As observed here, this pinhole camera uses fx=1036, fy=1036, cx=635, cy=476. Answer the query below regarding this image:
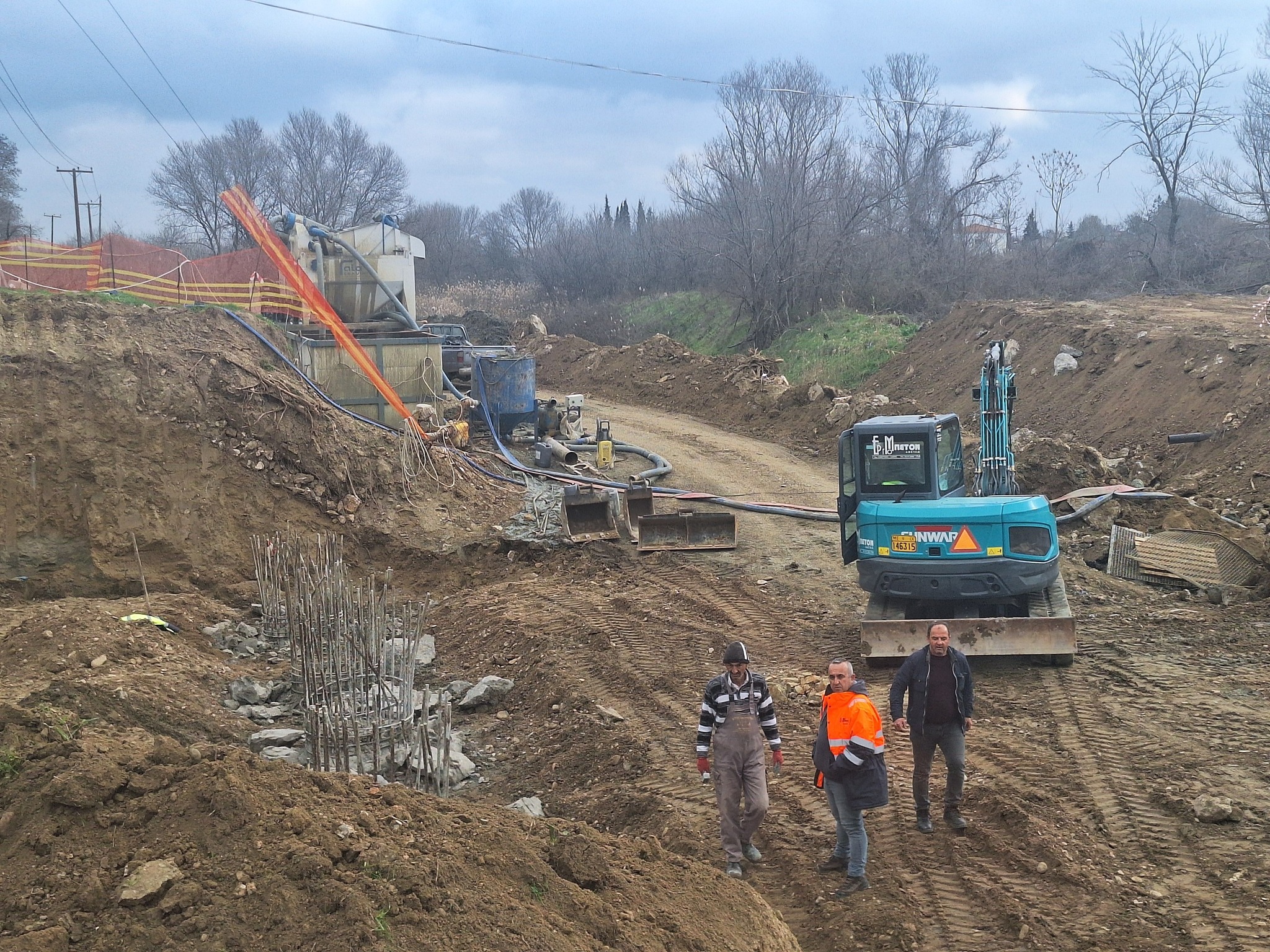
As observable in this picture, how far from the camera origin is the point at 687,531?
13.9 metres

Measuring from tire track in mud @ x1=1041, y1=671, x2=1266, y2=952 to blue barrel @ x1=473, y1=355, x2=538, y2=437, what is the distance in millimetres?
11533

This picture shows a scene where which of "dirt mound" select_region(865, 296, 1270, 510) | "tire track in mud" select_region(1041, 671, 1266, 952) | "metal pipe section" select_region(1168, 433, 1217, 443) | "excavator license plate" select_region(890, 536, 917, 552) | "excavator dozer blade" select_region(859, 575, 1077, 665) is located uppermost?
"dirt mound" select_region(865, 296, 1270, 510)

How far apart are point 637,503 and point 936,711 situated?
853 centimetres

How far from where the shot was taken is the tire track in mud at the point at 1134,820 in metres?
5.34

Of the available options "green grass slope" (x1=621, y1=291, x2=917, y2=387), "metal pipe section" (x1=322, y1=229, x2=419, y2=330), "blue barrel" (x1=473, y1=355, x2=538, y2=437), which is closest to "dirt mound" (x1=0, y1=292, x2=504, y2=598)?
"blue barrel" (x1=473, y1=355, x2=538, y2=437)

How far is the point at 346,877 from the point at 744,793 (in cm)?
273

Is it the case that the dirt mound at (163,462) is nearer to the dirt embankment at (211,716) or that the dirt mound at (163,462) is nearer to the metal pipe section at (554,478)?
the dirt embankment at (211,716)

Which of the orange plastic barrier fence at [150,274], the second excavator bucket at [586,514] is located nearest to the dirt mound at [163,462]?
the second excavator bucket at [586,514]

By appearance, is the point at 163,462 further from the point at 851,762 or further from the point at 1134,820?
the point at 1134,820

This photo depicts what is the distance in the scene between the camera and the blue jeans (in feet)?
19.3

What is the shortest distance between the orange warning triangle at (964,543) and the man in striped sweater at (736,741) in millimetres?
3783

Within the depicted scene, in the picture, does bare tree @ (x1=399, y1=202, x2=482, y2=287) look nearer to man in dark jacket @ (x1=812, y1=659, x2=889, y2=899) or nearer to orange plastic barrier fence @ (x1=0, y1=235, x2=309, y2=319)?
orange plastic barrier fence @ (x1=0, y1=235, x2=309, y2=319)

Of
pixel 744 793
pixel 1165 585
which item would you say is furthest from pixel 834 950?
pixel 1165 585

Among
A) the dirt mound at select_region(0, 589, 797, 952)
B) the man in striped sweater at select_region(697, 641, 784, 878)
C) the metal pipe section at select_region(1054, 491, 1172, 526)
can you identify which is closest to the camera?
the dirt mound at select_region(0, 589, 797, 952)
